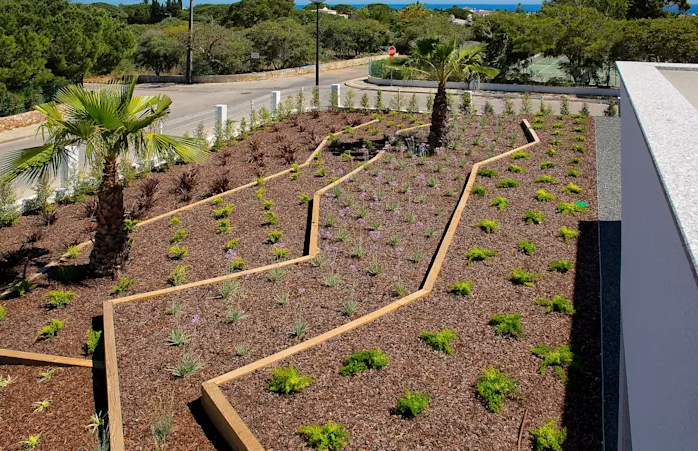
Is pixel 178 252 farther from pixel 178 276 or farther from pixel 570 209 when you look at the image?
pixel 570 209

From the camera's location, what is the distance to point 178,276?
7789 millimetres

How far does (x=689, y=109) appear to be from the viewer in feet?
17.3

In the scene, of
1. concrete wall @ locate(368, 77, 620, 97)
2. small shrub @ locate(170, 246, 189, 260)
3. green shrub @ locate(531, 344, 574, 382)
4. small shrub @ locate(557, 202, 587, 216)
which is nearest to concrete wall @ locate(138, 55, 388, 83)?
concrete wall @ locate(368, 77, 620, 97)

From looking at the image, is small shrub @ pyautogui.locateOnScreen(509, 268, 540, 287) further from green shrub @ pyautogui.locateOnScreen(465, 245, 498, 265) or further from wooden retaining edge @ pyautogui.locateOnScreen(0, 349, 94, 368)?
wooden retaining edge @ pyautogui.locateOnScreen(0, 349, 94, 368)

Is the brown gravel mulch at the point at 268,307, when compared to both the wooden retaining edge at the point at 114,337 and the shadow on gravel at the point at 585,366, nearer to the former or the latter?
the wooden retaining edge at the point at 114,337

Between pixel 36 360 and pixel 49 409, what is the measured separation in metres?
0.94

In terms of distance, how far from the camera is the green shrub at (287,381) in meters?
5.16

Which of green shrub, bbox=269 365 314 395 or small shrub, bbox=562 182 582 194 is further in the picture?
small shrub, bbox=562 182 582 194

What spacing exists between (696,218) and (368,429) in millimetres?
→ 3043

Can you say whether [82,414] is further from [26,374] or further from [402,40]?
[402,40]

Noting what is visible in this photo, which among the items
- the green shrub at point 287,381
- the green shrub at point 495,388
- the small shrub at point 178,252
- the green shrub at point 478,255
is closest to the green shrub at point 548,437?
the green shrub at point 495,388

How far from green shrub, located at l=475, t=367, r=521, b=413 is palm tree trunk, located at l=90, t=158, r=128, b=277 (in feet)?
17.6

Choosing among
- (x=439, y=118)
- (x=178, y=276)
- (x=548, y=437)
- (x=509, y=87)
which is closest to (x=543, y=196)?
(x=439, y=118)

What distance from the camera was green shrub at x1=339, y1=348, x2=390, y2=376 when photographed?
17.9ft
